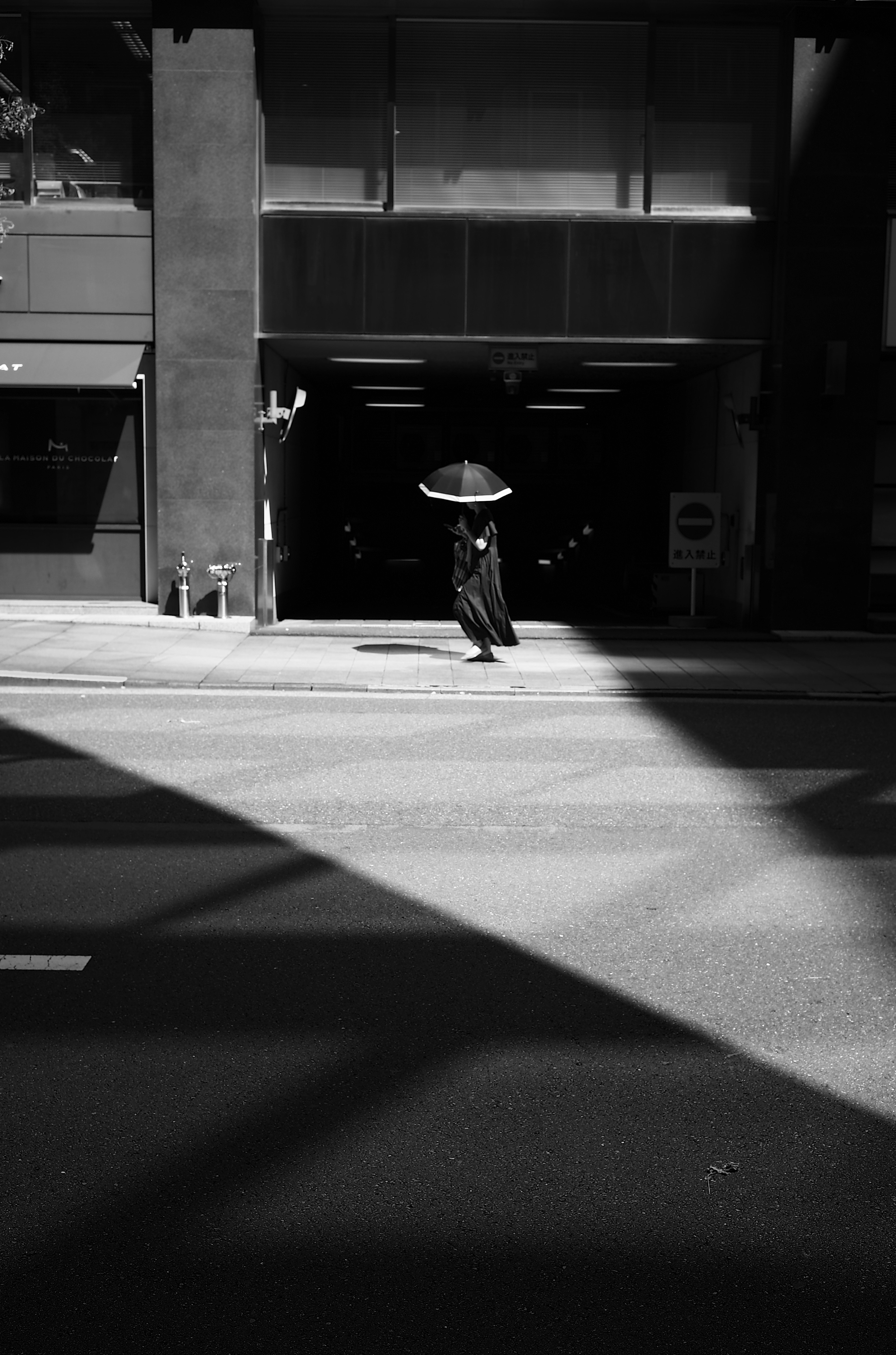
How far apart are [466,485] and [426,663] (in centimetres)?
215

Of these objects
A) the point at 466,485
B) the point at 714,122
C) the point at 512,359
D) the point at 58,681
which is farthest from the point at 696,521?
the point at 58,681

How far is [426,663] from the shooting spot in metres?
16.1

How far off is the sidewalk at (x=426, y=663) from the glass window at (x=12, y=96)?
18.6ft

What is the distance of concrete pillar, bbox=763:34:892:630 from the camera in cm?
1858

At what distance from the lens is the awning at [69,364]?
61.4 ft

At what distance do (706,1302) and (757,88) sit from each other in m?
18.1

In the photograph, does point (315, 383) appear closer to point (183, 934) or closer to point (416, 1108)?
point (183, 934)

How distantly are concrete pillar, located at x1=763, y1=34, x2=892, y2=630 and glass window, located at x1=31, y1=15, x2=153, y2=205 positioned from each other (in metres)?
8.28

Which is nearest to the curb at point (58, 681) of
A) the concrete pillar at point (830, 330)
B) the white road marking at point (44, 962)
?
the white road marking at point (44, 962)

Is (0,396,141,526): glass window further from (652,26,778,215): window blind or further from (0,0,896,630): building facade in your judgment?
(652,26,778,215): window blind

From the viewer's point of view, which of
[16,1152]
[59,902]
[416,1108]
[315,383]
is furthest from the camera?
[315,383]

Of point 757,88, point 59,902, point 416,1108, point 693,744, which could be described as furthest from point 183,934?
point 757,88

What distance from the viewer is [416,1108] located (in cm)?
469

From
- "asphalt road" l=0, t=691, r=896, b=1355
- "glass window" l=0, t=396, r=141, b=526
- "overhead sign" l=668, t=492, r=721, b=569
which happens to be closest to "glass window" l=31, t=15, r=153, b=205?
"glass window" l=0, t=396, r=141, b=526
